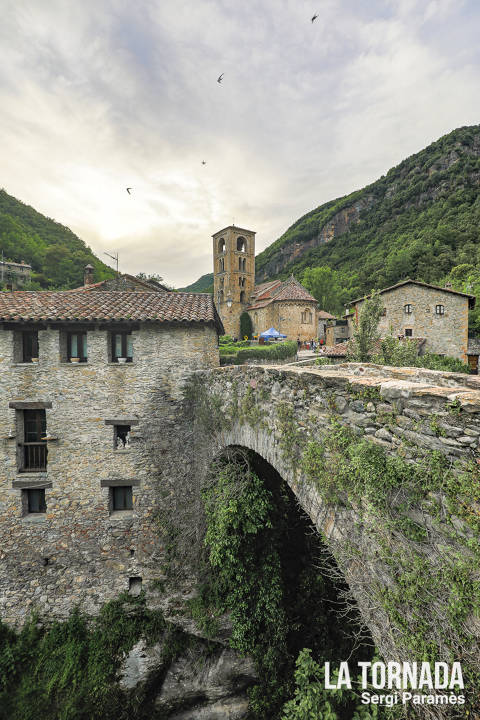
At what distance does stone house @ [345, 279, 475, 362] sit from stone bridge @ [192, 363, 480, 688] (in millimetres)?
20497

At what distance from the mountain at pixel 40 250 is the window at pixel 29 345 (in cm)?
2868

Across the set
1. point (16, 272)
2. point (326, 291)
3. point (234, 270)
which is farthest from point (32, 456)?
point (326, 291)

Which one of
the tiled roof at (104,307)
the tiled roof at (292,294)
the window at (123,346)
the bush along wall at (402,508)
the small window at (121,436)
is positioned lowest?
the small window at (121,436)

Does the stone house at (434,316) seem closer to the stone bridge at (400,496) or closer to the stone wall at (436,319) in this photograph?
the stone wall at (436,319)

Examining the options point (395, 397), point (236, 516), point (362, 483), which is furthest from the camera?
point (236, 516)

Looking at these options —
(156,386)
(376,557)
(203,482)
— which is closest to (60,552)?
(203,482)

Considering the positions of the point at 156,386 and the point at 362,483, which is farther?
the point at 156,386

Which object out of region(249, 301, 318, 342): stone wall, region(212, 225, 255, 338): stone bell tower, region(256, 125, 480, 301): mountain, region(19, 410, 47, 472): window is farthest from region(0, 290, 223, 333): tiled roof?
region(256, 125, 480, 301): mountain

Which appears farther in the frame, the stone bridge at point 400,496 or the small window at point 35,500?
the small window at point 35,500

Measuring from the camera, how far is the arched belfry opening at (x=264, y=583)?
7.45 meters

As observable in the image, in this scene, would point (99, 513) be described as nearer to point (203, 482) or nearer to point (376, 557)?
point (203, 482)

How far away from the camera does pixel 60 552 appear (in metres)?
10.3

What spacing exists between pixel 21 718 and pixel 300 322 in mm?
34867

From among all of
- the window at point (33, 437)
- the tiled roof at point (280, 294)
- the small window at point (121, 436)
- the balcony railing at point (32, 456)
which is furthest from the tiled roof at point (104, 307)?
the tiled roof at point (280, 294)
